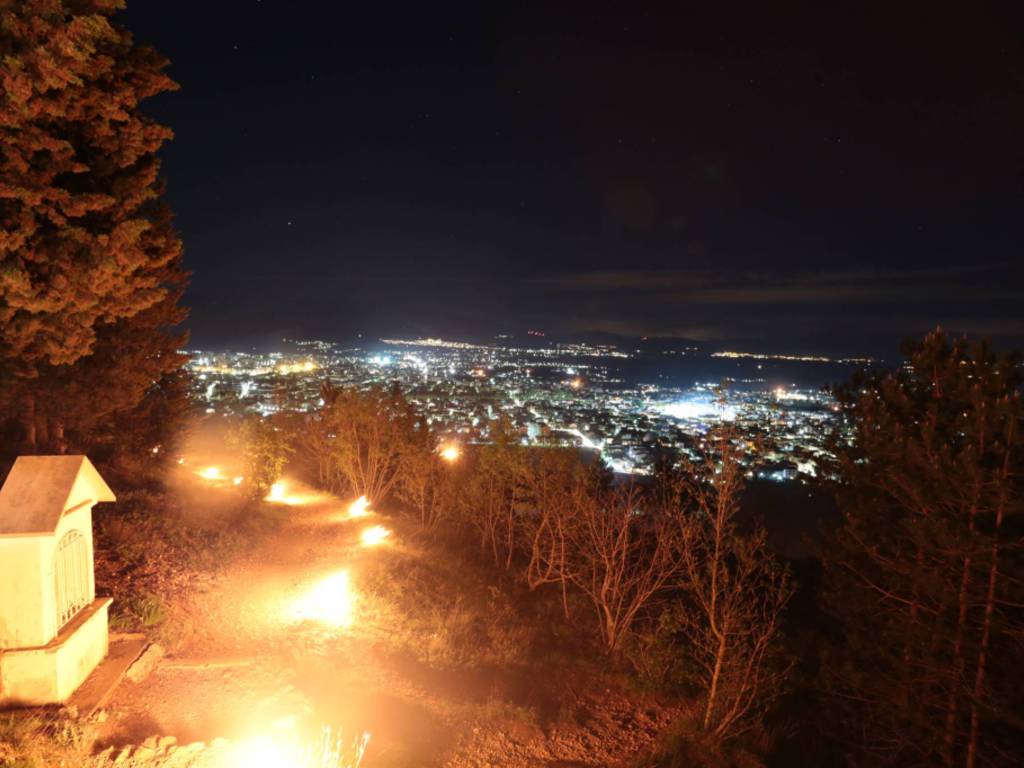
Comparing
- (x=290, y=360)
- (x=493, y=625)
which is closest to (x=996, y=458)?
(x=493, y=625)

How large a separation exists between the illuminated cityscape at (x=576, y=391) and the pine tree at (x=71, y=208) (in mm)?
4656

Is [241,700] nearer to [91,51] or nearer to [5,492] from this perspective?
[5,492]

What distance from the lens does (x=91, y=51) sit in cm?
855

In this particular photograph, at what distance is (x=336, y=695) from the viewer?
7273 millimetres

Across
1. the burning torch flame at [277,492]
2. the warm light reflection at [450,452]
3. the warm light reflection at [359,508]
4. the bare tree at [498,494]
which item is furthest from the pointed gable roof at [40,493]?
the burning torch flame at [277,492]

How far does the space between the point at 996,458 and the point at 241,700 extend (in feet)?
34.8

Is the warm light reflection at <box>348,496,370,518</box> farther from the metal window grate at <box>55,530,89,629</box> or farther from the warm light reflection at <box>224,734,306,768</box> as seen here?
the warm light reflection at <box>224,734,306,768</box>

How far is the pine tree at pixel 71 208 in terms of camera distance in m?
8.28

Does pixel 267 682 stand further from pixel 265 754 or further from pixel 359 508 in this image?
pixel 359 508

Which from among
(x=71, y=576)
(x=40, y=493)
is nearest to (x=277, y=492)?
(x=71, y=576)

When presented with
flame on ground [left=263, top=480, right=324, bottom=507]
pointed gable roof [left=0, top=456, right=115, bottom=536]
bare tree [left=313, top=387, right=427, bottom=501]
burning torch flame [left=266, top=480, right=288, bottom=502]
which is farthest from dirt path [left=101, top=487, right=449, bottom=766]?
bare tree [left=313, top=387, right=427, bottom=501]

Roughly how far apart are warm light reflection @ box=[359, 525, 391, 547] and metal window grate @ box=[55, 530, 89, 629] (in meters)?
7.94

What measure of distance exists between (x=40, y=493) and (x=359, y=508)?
496 inches

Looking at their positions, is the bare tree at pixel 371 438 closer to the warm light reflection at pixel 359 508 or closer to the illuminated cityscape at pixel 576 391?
the warm light reflection at pixel 359 508
